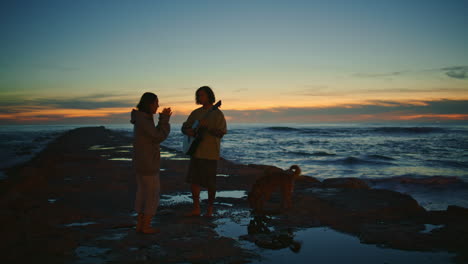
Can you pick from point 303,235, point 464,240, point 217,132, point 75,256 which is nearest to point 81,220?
point 75,256

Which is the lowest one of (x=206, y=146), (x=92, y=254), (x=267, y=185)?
(x=92, y=254)

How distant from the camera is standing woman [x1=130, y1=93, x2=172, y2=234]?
368 cm

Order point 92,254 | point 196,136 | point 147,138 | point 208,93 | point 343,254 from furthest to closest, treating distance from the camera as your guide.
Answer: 1. point 208,93
2. point 196,136
3. point 147,138
4. point 343,254
5. point 92,254

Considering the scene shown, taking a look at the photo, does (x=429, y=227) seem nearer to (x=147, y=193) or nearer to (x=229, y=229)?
(x=229, y=229)

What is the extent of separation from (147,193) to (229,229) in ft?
3.85

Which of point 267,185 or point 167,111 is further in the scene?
point 267,185

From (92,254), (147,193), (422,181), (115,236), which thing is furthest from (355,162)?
(92,254)

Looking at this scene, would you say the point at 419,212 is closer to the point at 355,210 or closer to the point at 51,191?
the point at 355,210

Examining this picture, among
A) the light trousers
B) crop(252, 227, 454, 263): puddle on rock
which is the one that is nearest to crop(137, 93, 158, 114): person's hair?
the light trousers

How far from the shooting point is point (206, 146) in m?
4.72

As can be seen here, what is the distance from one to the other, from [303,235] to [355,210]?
5.36 feet

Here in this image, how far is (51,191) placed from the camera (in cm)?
671

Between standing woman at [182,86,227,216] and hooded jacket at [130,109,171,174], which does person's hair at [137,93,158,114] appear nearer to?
hooded jacket at [130,109,171,174]

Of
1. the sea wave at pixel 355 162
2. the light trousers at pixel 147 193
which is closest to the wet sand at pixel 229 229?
the light trousers at pixel 147 193
